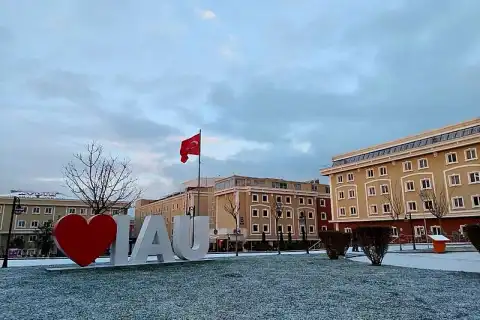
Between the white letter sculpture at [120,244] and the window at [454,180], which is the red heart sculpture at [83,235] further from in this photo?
the window at [454,180]

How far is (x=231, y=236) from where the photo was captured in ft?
148

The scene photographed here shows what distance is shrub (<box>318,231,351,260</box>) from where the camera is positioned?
15.3 m

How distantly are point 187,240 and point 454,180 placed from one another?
3024cm

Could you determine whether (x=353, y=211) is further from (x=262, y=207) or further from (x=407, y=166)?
(x=262, y=207)

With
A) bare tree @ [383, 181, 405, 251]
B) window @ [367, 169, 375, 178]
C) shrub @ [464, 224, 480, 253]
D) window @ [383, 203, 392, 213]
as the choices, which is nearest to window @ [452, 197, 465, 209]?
bare tree @ [383, 181, 405, 251]

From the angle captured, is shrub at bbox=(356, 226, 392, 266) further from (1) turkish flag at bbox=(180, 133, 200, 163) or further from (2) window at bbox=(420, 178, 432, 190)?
(2) window at bbox=(420, 178, 432, 190)

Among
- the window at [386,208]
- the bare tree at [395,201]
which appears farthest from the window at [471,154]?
the window at [386,208]

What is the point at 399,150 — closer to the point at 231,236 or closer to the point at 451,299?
the point at 231,236

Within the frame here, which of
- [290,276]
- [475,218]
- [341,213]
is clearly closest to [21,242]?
[341,213]

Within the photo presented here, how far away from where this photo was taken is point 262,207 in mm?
49188

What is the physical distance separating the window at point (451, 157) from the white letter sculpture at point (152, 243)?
31554mm

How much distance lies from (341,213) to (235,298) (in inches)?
1572

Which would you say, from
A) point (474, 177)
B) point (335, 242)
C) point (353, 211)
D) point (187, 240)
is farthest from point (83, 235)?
point (353, 211)

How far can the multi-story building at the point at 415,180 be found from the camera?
108ft
